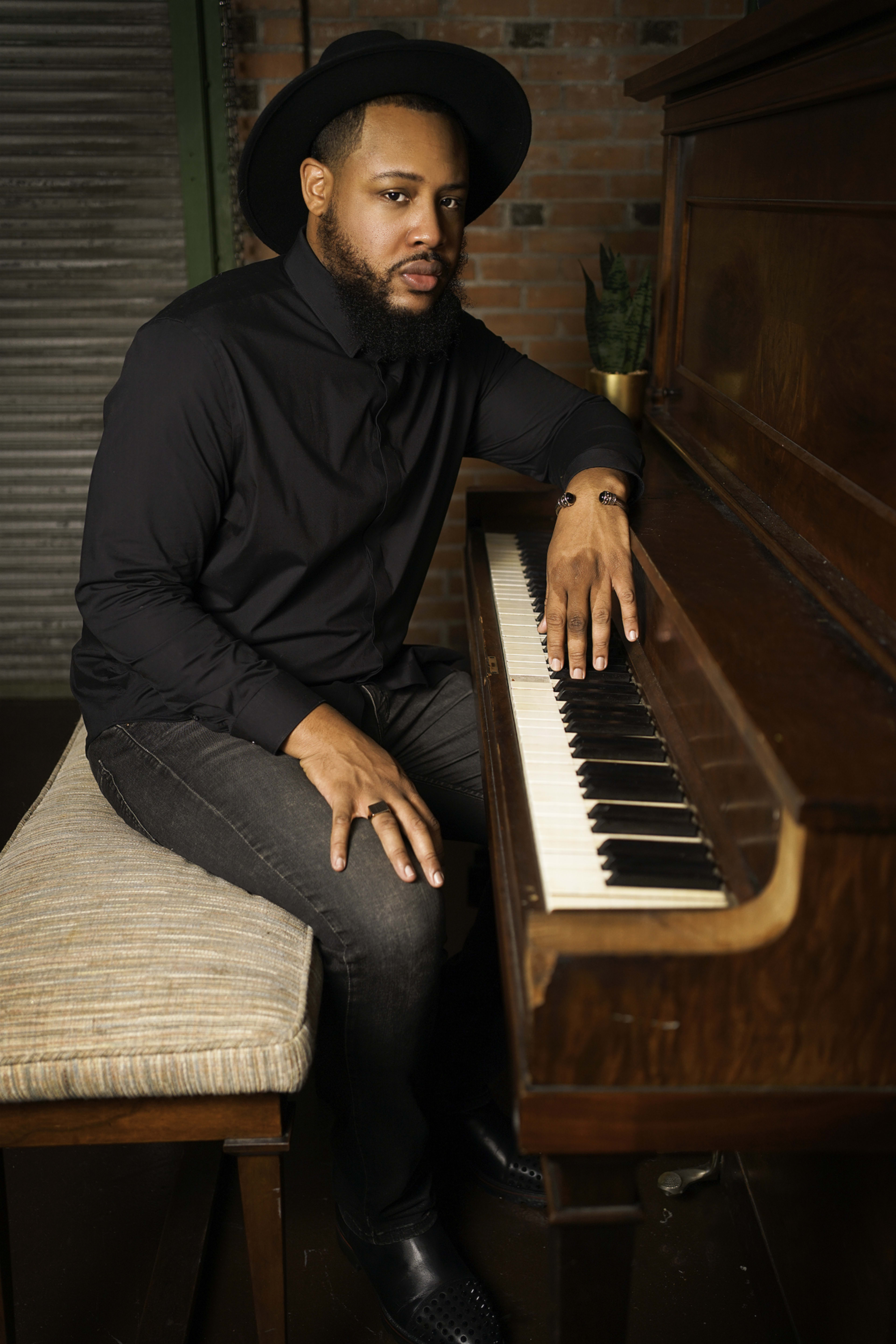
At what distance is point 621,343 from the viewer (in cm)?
250

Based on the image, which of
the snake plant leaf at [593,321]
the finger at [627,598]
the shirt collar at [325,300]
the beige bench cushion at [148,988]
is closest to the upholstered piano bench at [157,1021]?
the beige bench cushion at [148,988]

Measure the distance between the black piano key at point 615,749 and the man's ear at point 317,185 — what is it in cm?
105

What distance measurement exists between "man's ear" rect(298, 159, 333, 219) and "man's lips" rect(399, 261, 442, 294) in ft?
0.62

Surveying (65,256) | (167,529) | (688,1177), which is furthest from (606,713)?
(65,256)

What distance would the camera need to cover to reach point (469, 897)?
2.35m

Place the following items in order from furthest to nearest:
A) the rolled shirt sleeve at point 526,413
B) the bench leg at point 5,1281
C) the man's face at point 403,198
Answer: the rolled shirt sleeve at point 526,413, the man's face at point 403,198, the bench leg at point 5,1281

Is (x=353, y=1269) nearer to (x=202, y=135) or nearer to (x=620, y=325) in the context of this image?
(x=620, y=325)

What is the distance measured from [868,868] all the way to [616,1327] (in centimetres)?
55

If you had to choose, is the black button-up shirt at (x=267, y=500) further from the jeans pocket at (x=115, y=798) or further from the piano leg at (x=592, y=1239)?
the piano leg at (x=592, y=1239)

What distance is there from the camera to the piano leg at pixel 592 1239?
3.32 ft

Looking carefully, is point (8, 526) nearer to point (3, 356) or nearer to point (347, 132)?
point (3, 356)

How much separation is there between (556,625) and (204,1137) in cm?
84

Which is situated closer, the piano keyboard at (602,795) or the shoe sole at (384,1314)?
the piano keyboard at (602,795)

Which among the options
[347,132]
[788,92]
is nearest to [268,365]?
[347,132]
